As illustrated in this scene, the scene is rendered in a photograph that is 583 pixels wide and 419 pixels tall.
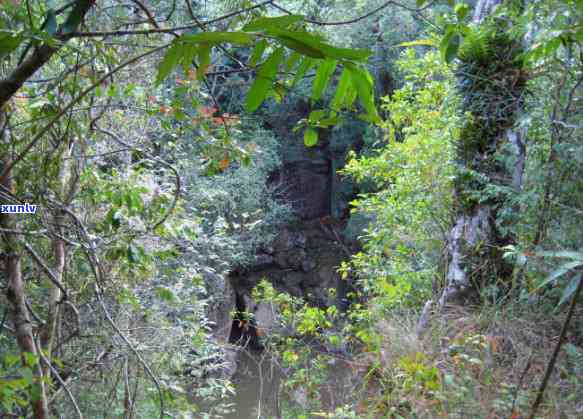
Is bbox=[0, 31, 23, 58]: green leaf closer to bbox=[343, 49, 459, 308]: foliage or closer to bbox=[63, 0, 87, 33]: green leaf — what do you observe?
bbox=[63, 0, 87, 33]: green leaf

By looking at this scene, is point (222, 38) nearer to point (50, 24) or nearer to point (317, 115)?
point (50, 24)

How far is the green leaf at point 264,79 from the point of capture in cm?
49

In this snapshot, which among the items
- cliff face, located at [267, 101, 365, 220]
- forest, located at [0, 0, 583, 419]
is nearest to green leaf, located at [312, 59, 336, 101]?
forest, located at [0, 0, 583, 419]

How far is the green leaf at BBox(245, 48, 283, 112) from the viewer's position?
488mm

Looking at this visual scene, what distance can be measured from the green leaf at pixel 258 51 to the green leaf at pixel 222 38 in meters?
0.05

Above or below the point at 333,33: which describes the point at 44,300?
below

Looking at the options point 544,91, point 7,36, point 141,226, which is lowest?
point 141,226

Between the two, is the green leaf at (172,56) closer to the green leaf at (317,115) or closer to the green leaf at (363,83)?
the green leaf at (363,83)

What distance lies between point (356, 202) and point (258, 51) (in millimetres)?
3528

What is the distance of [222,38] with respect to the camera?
1.38 feet

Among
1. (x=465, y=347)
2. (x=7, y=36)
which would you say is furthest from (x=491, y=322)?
(x=7, y=36)

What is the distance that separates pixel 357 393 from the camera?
2.55 m

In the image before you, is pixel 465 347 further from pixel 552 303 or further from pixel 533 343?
pixel 552 303

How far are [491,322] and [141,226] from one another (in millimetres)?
1605
